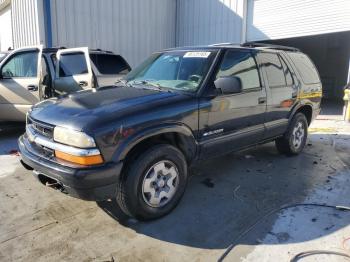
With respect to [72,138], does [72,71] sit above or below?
above

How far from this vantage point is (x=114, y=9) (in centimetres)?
1162

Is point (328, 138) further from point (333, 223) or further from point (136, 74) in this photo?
point (136, 74)

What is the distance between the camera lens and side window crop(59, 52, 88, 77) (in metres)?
6.71

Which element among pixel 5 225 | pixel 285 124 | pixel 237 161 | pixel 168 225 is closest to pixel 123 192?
pixel 168 225

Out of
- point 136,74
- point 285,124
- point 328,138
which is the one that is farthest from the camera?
point 328,138

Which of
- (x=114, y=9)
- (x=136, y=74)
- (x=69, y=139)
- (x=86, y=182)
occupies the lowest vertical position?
(x=86, y=182)

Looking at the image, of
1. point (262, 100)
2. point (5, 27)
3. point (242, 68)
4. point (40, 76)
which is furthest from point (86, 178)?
point (5, 27)

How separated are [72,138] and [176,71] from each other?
65.6 inches

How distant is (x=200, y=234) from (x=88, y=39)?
9.50 metres

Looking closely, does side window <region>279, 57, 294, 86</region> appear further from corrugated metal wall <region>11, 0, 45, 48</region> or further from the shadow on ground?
corrugated metal wall <region>11, 0, 45, 48</region>

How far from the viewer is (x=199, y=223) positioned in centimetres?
336

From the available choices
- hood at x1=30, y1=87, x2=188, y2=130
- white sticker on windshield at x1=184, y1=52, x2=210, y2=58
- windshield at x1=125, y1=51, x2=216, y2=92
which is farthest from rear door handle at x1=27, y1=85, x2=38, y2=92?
white sticker on windshield at x1=184, y1=52, x2=210, y2=58

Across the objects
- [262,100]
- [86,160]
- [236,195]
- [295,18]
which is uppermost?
[295,18]

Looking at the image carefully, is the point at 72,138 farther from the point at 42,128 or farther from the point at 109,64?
the point at 109,64
